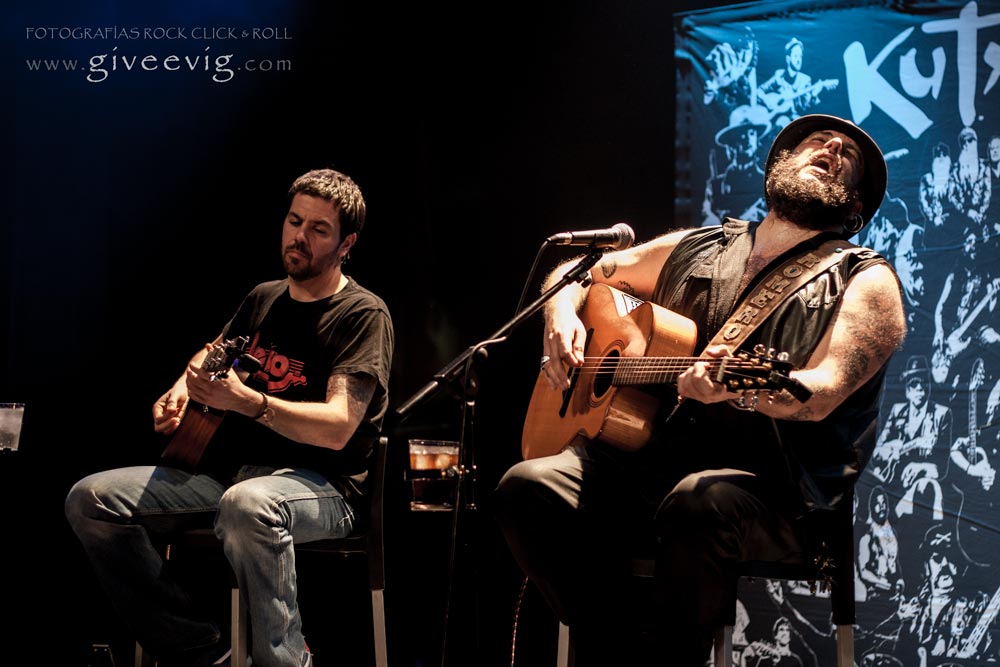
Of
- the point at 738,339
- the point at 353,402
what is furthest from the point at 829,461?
the point at 353,402

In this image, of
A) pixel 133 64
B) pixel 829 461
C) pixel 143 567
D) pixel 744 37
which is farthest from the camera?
pixel 133 64

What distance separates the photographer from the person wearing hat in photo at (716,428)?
2.45 meters

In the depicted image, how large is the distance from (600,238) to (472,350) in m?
0.52

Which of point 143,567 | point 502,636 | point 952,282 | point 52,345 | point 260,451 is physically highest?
point 952,282

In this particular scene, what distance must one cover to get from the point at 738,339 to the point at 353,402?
1.37m

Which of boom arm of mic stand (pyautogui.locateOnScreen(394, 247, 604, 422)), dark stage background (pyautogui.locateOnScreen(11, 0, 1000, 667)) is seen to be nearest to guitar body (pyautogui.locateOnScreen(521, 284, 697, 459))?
boom arm of mic stand (pyautogui.locateOnScreen(394, 247, 604, 422))

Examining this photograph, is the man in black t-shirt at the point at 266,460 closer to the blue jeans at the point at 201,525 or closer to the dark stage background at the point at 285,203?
the blue jeans at the point at 201,525

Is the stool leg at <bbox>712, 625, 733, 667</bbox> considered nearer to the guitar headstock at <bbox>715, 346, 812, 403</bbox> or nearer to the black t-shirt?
the guitar headstock at <bbox>715, 346, 812, 403</bbox>

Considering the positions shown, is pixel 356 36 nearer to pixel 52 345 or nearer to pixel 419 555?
pixel 52 345

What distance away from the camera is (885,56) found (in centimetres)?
367

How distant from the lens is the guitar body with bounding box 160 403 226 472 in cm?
334

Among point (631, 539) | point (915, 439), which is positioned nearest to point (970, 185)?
point (915, 439)

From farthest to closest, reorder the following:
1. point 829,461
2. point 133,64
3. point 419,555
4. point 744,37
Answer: point 133,64, point 419,555, point 744,37, point 829,461

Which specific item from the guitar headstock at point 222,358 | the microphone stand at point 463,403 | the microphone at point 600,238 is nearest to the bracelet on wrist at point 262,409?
the guitar headstock at point 222,358
